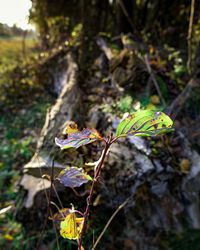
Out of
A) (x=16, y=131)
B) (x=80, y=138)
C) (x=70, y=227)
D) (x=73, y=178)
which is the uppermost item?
(x=80, y=138)

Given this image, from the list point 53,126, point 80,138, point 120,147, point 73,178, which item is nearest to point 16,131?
point 53,126

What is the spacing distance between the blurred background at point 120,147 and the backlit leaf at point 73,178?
22 centimetres

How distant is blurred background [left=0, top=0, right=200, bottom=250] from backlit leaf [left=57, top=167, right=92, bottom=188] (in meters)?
0.22

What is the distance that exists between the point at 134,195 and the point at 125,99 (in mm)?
1032

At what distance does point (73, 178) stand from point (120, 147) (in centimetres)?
139

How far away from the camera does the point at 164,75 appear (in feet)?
9.97

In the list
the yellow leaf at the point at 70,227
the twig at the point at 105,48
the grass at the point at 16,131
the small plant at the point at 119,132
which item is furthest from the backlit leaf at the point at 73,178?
the twig at the point at 105,48

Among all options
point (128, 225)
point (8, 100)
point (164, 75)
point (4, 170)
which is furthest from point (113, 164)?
point (8, 100)

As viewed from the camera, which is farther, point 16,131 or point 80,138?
point 16,131

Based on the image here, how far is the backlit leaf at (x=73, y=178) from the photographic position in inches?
33.4

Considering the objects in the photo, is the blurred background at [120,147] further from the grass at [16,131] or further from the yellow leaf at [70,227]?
the yellow leaf at [70,227]

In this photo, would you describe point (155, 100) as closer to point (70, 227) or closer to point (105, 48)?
point (105, 48)

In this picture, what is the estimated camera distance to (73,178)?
864 mm

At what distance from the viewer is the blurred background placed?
6.88ft
